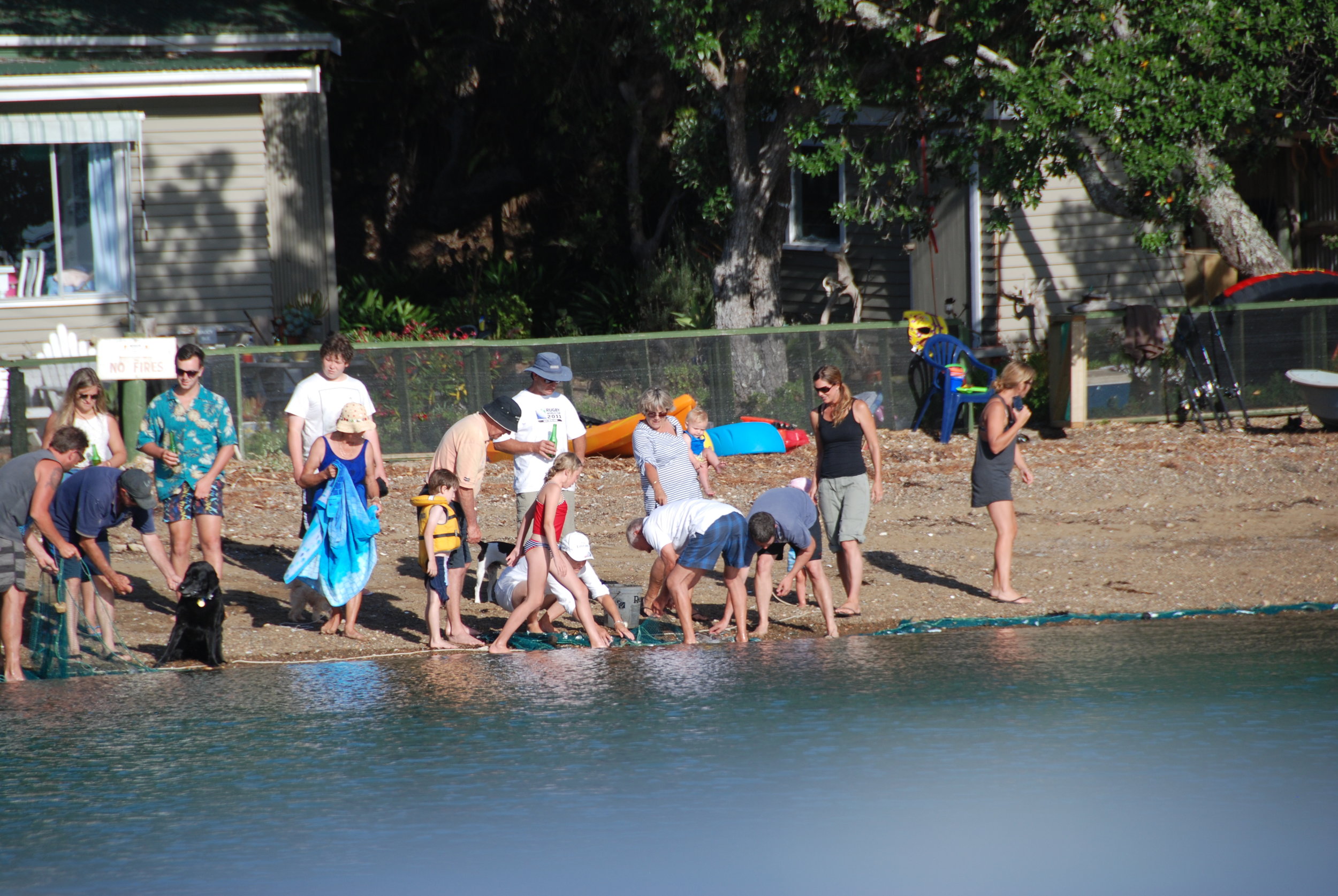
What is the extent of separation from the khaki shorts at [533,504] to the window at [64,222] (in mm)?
9422

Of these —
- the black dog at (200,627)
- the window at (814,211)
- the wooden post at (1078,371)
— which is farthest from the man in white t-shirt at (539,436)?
the window at (814,211)

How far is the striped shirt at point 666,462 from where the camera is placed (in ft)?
31.0

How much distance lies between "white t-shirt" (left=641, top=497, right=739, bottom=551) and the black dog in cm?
263

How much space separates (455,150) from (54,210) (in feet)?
34.2

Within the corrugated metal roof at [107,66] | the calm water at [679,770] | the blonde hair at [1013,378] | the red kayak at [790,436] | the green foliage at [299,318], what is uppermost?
the corrugated metal roof at [107,66]

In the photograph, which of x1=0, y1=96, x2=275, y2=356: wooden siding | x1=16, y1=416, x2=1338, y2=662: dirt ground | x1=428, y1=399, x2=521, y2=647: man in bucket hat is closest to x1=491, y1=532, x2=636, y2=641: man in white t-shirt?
x1=428, y1=399, x2=521, y2=647: man in bucket hat

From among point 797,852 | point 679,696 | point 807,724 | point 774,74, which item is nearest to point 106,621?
point 679,696

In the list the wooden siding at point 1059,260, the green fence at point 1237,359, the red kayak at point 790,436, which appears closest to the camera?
the red kayak at point 790,436

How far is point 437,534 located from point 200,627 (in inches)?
58.7

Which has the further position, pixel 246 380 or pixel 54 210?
pixel 54 210

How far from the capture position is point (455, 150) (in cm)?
2589

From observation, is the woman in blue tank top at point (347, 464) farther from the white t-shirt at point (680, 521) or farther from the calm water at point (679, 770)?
the white t-shirt at point (680, 521)

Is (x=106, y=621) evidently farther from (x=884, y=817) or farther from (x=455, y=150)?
(x=455, y=150)

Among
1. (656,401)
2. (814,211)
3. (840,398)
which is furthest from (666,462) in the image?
(814,211)
